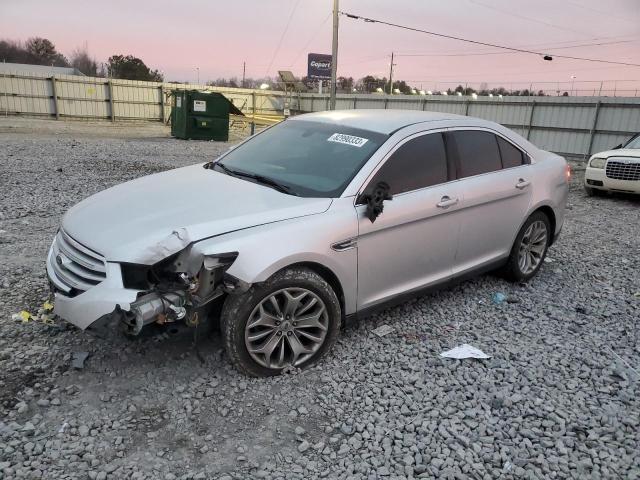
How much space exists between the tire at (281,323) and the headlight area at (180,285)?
15 cm

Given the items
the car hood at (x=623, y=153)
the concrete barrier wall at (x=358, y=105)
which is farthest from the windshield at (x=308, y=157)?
the concrete barrier wall at (x=358, y=105)

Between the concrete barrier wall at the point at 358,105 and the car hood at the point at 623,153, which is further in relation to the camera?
the concrete barrier wall at the point at 358,105

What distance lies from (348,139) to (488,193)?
4.57 feet

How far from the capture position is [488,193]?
452 cm

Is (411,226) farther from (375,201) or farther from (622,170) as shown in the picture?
(622,170)

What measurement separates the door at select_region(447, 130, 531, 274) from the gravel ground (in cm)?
53

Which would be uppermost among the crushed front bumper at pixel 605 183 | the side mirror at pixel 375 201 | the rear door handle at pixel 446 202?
the side mirror at pixel 375 201

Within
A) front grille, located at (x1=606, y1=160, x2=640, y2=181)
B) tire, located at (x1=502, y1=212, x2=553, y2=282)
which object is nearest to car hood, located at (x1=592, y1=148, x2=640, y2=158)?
front grille, located at (x1=606, y1=160, x2=640, y2=181)

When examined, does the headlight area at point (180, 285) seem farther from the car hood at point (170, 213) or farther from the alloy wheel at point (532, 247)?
the alloy wheel at point (532, 247)

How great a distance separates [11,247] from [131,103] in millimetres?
27084

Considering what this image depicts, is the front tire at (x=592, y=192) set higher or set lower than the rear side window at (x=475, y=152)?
lower

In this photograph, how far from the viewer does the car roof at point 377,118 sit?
4.20 metres

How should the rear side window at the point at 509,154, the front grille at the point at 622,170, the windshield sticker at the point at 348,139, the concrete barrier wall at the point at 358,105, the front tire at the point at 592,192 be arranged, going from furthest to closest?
the concrete barrier wall at the point at 358,105 < the front tire at the point at 592,192 < the front grille at the point at 622,170 < the rear side window at the point at 509,154 < the windshield sticker at the point at 348,139

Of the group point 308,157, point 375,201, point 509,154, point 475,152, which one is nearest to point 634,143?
point 509,154
